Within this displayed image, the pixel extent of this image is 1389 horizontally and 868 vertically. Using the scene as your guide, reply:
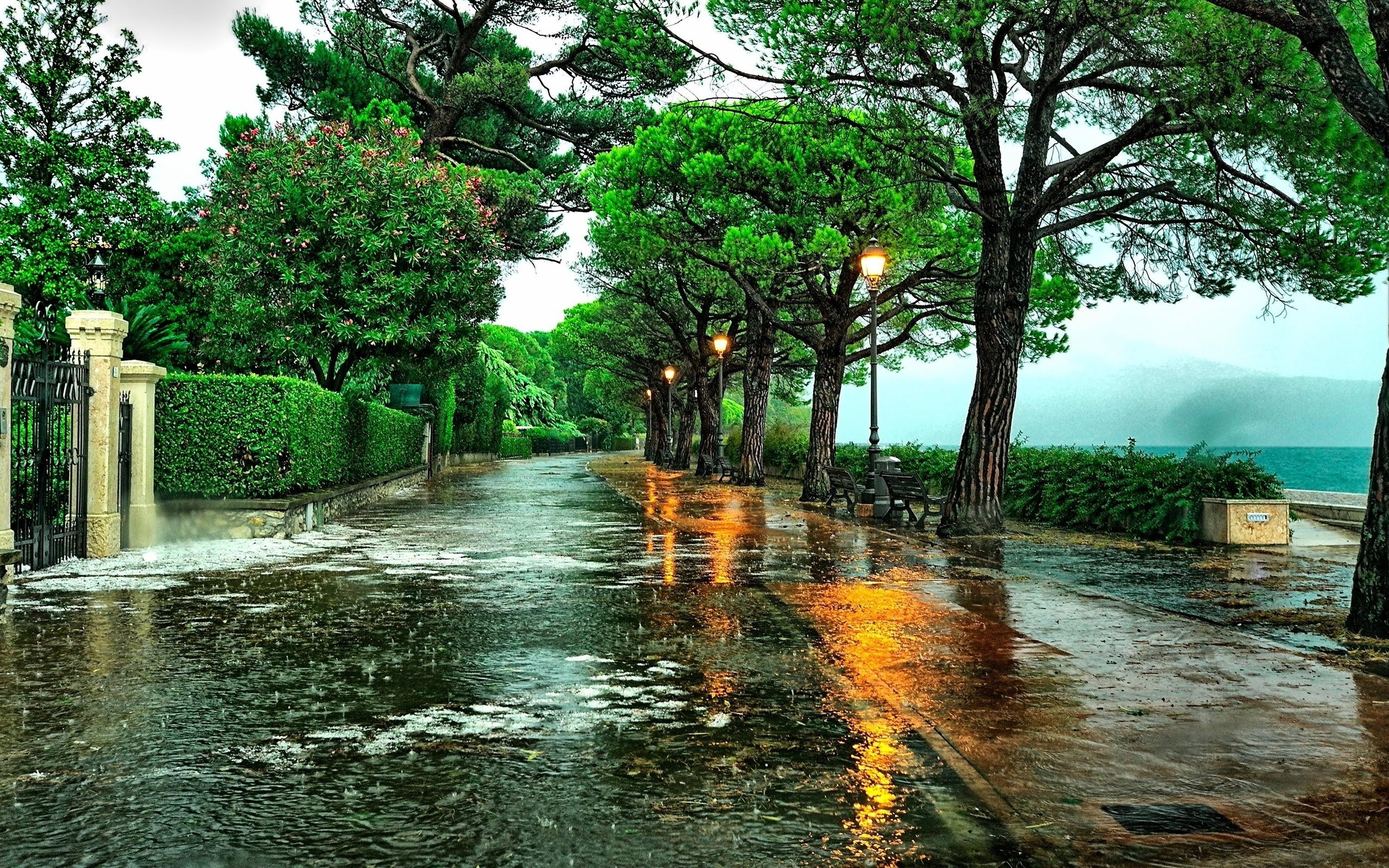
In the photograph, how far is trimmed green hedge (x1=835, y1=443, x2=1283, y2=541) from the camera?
52.2 ft

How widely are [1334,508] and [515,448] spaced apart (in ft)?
223

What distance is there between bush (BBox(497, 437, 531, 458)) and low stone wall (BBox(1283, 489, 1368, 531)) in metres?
61.6

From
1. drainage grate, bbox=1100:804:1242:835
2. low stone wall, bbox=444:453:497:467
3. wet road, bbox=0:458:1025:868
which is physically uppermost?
low stone wall, bbox=444:453:497:467

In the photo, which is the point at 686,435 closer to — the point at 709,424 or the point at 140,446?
the point at 709,424

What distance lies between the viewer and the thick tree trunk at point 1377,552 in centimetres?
852

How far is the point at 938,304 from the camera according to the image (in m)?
29.1

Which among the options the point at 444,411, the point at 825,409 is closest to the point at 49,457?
the point at 825,409

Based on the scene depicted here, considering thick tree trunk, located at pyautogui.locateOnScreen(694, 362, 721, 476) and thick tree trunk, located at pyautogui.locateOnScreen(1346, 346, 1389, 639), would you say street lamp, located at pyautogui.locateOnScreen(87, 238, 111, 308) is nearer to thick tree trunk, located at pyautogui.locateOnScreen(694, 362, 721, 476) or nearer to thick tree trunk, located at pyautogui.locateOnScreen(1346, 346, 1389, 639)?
thick tree trunk, located at pyautogui.locateOnScreen(694, 362, 721, 476)

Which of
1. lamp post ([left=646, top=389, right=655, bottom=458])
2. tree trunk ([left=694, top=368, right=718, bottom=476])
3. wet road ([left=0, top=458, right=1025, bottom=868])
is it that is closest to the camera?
wet road ([left=0, top=458, right=1025, bottom=868])

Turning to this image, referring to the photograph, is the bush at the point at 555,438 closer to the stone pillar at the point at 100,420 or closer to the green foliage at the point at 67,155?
the green foliage at the point at 67,155

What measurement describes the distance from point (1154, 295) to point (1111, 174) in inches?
96.4

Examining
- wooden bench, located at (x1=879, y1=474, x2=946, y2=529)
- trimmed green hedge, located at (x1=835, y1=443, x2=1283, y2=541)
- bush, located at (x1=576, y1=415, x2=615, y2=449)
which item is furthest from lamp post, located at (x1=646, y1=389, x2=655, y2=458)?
trimmed green hedge, located at (x1=835, y1=443, x2=1283, y2=541)

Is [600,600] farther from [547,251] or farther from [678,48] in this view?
[547,251]

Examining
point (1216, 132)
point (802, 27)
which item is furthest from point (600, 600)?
point (1216, 132)
